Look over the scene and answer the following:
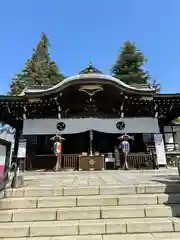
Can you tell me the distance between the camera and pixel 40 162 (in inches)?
444

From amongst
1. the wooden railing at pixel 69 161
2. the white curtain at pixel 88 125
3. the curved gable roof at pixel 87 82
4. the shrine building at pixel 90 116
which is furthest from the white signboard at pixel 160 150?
the wooden railing at pixel 69 161

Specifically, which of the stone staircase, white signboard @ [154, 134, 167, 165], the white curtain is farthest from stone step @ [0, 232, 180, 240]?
the white curtain

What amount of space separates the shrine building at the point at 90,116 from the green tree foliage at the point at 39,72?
49.8 ft

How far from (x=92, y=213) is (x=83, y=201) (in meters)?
0.36

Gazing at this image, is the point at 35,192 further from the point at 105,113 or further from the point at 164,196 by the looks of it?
the point at 105,113

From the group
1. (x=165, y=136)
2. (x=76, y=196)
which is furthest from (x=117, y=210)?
(x=165, y=136)

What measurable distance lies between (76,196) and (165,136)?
472 inches

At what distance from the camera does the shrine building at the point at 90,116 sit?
1134 centimetres

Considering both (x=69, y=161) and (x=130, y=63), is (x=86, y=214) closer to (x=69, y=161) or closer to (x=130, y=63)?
(x=69, y=161)

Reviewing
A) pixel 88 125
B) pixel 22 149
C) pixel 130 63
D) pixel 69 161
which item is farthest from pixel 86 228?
pixel 130 63

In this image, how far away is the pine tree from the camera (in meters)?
29.1

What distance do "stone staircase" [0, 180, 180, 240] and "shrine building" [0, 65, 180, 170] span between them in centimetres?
690

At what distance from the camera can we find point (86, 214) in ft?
11.1

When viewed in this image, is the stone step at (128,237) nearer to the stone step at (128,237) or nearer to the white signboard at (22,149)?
the stone step at (128,237)
